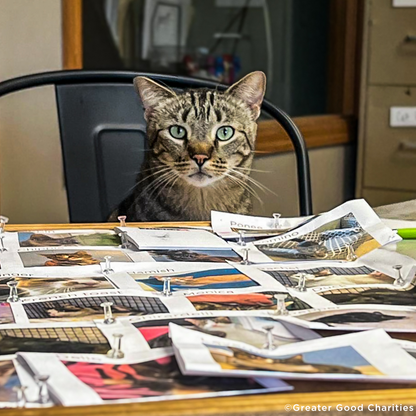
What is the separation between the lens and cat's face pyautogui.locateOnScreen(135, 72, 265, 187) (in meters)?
1.30

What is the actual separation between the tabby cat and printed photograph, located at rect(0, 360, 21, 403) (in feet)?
2.81

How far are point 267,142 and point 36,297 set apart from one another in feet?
5.05

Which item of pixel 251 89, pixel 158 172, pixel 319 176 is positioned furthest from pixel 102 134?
pixel 319 176

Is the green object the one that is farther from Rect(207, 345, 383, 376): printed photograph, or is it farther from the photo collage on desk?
Rect(207, 345, 383, 376): printed photograph

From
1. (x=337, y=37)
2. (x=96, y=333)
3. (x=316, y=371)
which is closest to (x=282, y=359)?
(x=316, y=371)

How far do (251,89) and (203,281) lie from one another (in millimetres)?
775

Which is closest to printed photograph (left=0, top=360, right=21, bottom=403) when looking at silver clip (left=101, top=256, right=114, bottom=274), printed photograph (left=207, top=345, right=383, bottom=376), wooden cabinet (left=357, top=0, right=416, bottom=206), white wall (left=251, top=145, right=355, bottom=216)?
printed photograph (left=207, top=345, right=383, bottom=376)

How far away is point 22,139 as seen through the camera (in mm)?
1806

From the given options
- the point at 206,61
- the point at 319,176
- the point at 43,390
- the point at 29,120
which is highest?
the point at 206,61

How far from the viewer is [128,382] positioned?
0.42m

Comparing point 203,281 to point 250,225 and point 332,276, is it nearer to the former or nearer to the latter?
point 332,276

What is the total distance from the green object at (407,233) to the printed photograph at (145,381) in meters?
0.43

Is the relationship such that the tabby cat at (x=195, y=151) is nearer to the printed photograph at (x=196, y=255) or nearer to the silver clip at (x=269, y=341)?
the printed photograph at (x=196, y=255)

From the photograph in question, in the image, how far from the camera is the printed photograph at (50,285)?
0.60 metres
